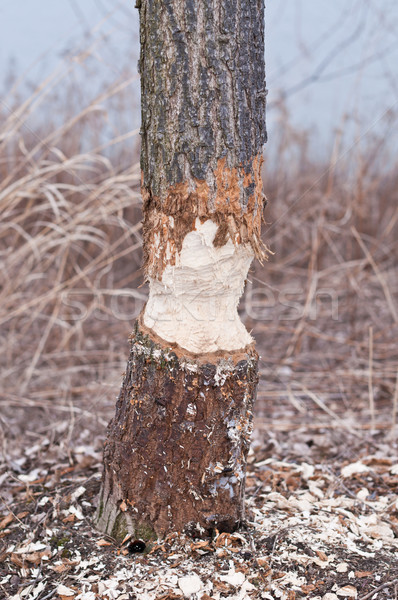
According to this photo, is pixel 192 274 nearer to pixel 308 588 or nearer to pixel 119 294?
pixel 308 588

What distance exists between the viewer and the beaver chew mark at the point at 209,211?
0.86 meters

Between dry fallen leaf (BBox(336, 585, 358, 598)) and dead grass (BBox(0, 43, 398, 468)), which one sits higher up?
dead grass (BBox(0, 43, 398, 468))

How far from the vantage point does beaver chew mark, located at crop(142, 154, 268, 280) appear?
2.81 ft

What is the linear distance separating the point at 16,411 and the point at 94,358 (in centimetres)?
47

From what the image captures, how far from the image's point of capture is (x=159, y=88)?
842mm

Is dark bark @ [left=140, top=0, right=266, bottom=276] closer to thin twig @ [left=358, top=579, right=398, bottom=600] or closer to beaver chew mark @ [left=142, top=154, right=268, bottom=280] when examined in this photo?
beaver chew mark @ [left=142, top=154, right=268, bottom=280]

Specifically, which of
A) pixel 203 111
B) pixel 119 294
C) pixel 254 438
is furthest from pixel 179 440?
pixel 119 294

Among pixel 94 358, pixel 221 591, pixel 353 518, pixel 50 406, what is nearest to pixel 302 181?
pixel 94 358

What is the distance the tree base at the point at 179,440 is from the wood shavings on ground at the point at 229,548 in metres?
0.04

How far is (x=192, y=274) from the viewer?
0.89 metres

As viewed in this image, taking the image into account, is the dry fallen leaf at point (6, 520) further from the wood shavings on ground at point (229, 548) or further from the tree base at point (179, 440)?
the tree base at point (179, 440)

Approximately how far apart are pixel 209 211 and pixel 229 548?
1.85ft

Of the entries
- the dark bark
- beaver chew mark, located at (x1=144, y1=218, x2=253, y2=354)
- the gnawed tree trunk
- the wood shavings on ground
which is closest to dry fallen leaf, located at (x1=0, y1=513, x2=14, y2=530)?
the wood shavings on ground

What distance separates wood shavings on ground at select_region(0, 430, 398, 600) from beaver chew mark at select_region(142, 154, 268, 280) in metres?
0.47
